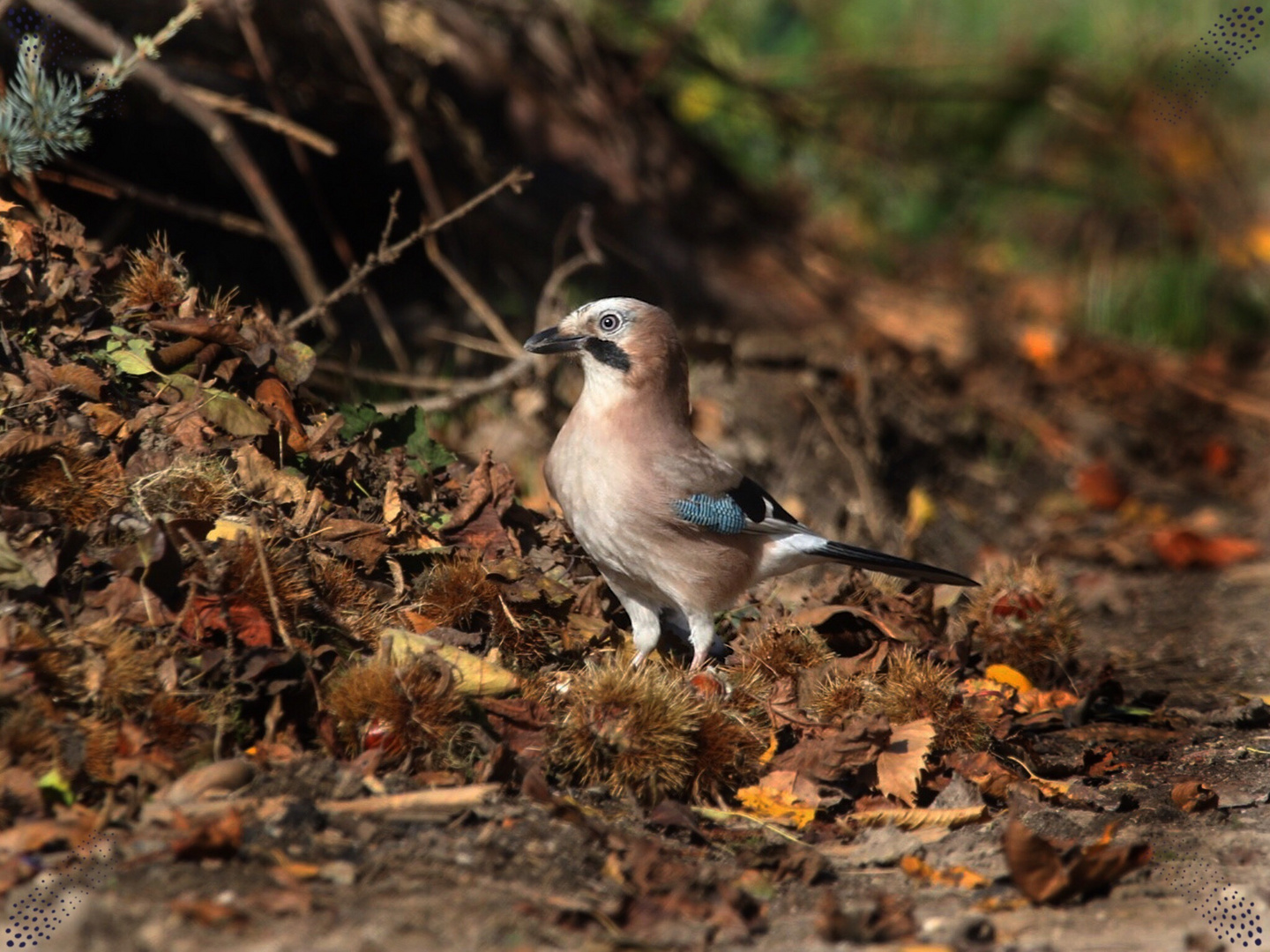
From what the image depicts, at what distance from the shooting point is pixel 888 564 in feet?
15.3

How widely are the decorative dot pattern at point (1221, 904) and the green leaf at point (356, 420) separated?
2.97 m

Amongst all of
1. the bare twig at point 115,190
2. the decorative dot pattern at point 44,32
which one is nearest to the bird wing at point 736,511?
the bare twig at point 115,190

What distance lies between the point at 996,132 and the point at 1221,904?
27.9 ft

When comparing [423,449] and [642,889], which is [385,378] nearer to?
[423,449]

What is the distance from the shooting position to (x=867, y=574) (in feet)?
17.0

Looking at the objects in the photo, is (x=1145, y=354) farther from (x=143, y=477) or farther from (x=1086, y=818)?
(x=143, y=477)

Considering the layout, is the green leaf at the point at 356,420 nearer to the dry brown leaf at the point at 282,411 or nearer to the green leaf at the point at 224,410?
the dry brown leaf at the point at 282,411

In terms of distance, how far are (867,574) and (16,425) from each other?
3.13 metres

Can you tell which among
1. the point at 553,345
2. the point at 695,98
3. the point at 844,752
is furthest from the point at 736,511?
the point at 695,98

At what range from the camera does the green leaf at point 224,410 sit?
14.0 feet

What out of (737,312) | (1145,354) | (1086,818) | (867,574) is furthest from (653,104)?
(1086,818)

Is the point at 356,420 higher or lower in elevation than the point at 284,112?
lower

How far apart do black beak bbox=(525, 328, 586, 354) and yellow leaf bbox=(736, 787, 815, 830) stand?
171 cm

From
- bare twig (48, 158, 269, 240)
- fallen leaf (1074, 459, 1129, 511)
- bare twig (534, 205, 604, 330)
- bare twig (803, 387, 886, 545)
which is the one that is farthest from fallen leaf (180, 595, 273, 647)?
fallen leaf (1074, 459, 1129, 511)
